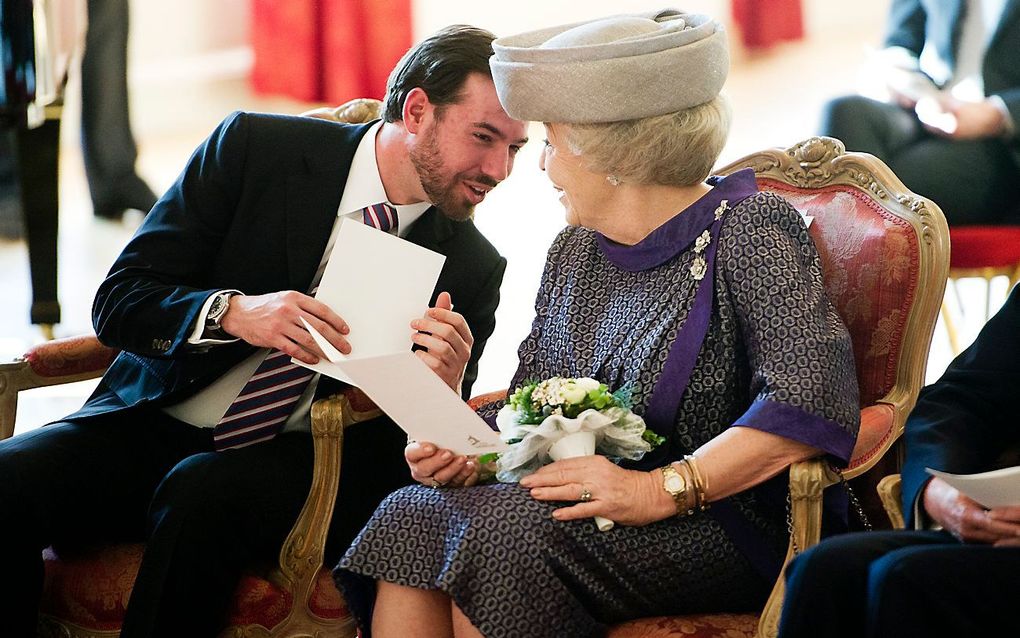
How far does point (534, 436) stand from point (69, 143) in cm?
388

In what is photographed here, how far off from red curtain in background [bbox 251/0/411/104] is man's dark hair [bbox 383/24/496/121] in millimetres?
2665

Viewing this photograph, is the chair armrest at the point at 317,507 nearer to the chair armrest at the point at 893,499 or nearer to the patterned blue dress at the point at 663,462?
the patterned blue dress at the point at 663,462

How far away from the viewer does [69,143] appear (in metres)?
5.06

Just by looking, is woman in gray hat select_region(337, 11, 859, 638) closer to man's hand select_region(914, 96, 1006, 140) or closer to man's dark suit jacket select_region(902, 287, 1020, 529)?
man's dark suit jacket select_region(902, 287, 1020, 529)

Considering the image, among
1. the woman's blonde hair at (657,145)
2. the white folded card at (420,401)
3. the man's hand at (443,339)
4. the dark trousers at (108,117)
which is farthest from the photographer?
the dark trousers at (108,117)

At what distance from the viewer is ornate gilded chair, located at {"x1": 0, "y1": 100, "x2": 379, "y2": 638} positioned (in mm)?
2020

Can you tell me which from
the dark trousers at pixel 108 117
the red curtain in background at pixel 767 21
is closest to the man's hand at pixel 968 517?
the red curtain in background at pixel 767 21

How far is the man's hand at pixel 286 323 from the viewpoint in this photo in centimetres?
200

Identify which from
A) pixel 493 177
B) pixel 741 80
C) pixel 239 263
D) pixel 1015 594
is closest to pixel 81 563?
pixel 239 263

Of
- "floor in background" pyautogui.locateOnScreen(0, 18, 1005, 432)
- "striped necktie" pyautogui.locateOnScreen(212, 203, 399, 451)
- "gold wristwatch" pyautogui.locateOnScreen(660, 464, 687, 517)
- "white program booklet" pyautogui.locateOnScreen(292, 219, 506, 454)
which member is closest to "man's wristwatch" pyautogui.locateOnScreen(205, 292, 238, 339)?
"striped necktie" pyautogui.locateOnScreen(212, 203, 399, 451)

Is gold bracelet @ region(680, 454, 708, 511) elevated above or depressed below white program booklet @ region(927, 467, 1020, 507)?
below

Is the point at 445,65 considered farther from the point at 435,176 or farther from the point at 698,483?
the point at 698,483

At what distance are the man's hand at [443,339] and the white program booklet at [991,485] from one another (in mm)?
844

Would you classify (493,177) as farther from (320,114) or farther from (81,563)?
(81,563)
